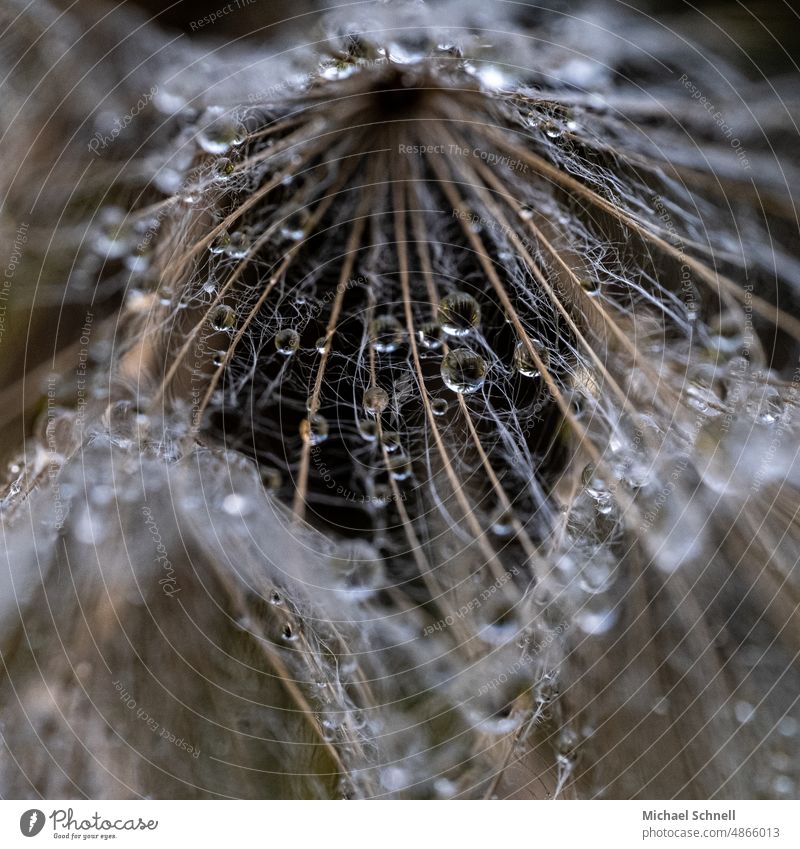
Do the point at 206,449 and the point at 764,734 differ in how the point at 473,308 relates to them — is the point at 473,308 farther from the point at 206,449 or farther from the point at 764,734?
the point at 764,734

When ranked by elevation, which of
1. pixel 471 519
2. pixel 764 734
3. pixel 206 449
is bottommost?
pixel 764 734

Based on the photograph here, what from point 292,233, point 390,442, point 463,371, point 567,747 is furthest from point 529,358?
point 567,747

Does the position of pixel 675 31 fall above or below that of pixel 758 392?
above

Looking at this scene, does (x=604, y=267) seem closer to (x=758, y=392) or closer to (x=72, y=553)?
(x=758, y=392)

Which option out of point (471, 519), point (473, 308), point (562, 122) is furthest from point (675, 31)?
point (471, 519)
